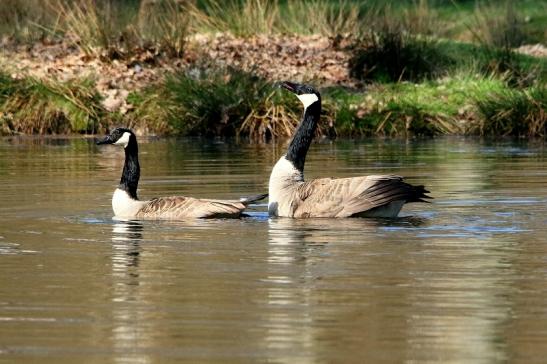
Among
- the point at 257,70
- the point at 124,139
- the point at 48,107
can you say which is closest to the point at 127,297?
the point at 124,139

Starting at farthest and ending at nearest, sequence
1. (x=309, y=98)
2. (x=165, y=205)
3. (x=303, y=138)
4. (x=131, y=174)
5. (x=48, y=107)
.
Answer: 1. (x=48, y=107)
2. (x=309, y=98)
3. (x=303, y=138)
4. (x=131, y=174)
5. (x=165, y=205)

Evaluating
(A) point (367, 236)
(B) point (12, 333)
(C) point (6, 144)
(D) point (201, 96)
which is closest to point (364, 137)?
(D) point (201, 96)

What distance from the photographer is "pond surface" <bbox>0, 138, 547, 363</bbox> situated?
8.77 meters

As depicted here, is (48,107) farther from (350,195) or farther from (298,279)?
(298,279)

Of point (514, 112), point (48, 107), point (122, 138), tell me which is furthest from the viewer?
point (48, 107)

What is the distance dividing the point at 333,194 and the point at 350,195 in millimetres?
211

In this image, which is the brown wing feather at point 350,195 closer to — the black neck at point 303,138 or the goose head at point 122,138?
the black neck at point 303,138

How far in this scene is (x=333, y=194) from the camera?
51.3 feet

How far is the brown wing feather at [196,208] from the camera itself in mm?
15438

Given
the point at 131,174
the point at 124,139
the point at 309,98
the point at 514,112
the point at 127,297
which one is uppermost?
the point at 309,98

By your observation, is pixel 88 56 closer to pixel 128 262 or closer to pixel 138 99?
pixel 138 99

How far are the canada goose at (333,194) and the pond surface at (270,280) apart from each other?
0.21 metres

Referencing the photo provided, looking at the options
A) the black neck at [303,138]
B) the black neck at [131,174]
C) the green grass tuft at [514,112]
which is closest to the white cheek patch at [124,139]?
the black neck at [131,174]

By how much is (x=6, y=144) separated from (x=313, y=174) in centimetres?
894
